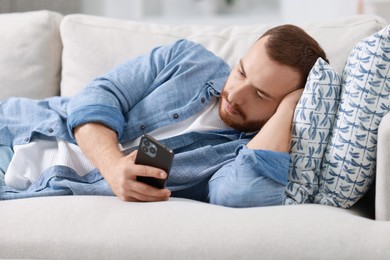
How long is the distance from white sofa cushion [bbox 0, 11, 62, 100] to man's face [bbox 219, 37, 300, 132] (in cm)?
82

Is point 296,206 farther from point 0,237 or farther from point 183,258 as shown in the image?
point 0,237

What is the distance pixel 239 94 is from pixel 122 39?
69cm

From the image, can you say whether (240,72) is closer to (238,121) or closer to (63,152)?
(238,121)

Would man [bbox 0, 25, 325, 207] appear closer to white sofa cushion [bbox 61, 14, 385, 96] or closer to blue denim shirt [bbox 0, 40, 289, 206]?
blue denim shirt [bbox 0, 40, 289, 206]

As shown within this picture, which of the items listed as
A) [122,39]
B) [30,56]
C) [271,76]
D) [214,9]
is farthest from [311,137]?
[214,9]

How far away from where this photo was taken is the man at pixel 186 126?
5.41 ft

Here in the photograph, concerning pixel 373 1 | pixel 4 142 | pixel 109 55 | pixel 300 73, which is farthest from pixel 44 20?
pixel 373 1

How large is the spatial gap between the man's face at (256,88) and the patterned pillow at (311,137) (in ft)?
0.40

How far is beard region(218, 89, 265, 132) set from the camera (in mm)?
1846

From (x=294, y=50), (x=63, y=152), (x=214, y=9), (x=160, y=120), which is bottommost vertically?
(x=214, y=9)

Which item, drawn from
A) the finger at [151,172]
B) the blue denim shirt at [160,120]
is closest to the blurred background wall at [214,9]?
the blue denim shirt at [160,120]

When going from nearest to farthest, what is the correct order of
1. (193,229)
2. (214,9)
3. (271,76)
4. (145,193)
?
(193,229) < (145,193) < (271,76) < (214,9)

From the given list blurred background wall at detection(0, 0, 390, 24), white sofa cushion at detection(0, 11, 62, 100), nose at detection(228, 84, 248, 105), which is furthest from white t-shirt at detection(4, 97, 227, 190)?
blurred background wall at detection(0, 0, 390, 24)

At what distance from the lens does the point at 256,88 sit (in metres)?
1.83
